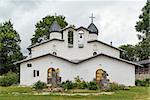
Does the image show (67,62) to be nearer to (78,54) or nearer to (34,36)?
(78,54)

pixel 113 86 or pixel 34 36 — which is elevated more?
pixel 34 36

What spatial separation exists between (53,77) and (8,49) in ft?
93.9

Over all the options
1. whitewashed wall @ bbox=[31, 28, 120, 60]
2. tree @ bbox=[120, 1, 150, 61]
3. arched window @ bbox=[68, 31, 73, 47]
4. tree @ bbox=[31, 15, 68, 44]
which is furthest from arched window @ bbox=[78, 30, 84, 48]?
tree @ bbox=[31, 15, 68, 44]

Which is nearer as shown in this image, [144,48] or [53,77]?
[53,77]

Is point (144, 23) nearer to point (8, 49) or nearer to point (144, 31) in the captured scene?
point (144, 31)

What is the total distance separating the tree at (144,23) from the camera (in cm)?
5809

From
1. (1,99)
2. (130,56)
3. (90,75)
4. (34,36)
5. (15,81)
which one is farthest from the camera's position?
(130,56)

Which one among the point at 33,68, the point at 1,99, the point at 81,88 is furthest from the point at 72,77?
the point at 1,99

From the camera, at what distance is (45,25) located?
68.5 m

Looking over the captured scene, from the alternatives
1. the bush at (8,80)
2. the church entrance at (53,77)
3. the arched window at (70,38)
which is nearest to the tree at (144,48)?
the arched window at (70,38)

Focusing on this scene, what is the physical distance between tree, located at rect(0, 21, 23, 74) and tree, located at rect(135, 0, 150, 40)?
20.1m

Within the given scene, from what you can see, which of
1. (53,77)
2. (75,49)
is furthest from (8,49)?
(53,77)

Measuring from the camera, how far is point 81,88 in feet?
110

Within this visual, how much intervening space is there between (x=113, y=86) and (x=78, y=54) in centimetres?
1215
